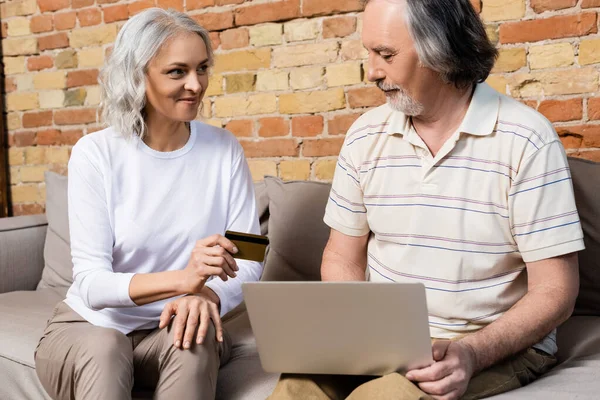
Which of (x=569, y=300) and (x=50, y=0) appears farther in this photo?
(x=50, y=0)

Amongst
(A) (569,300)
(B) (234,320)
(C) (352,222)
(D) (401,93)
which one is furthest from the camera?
(B) (234,320)

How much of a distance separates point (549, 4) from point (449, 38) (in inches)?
28.7

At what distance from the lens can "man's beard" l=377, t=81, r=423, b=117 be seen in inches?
59.2

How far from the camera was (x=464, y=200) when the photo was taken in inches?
57.3

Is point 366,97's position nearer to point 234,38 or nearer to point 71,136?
point 234,38

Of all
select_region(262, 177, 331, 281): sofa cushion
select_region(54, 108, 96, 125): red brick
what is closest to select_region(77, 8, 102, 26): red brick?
select_region(54, 108, 96, 125): red brick

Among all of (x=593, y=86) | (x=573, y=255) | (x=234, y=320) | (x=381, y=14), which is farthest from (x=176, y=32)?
(x=593, y=86)

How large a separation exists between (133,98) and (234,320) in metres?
0.67

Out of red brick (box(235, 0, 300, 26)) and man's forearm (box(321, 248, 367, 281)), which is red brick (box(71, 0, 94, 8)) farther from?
man's forearm (box(321, 248, 367, 281))

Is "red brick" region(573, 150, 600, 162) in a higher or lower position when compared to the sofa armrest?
higher

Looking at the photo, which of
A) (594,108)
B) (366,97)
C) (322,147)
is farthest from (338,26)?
(594,108)

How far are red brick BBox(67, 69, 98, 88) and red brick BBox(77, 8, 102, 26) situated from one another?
19 centimetres

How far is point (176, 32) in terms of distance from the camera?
1.73m

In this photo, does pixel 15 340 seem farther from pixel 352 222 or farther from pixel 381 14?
pixel 381 14
